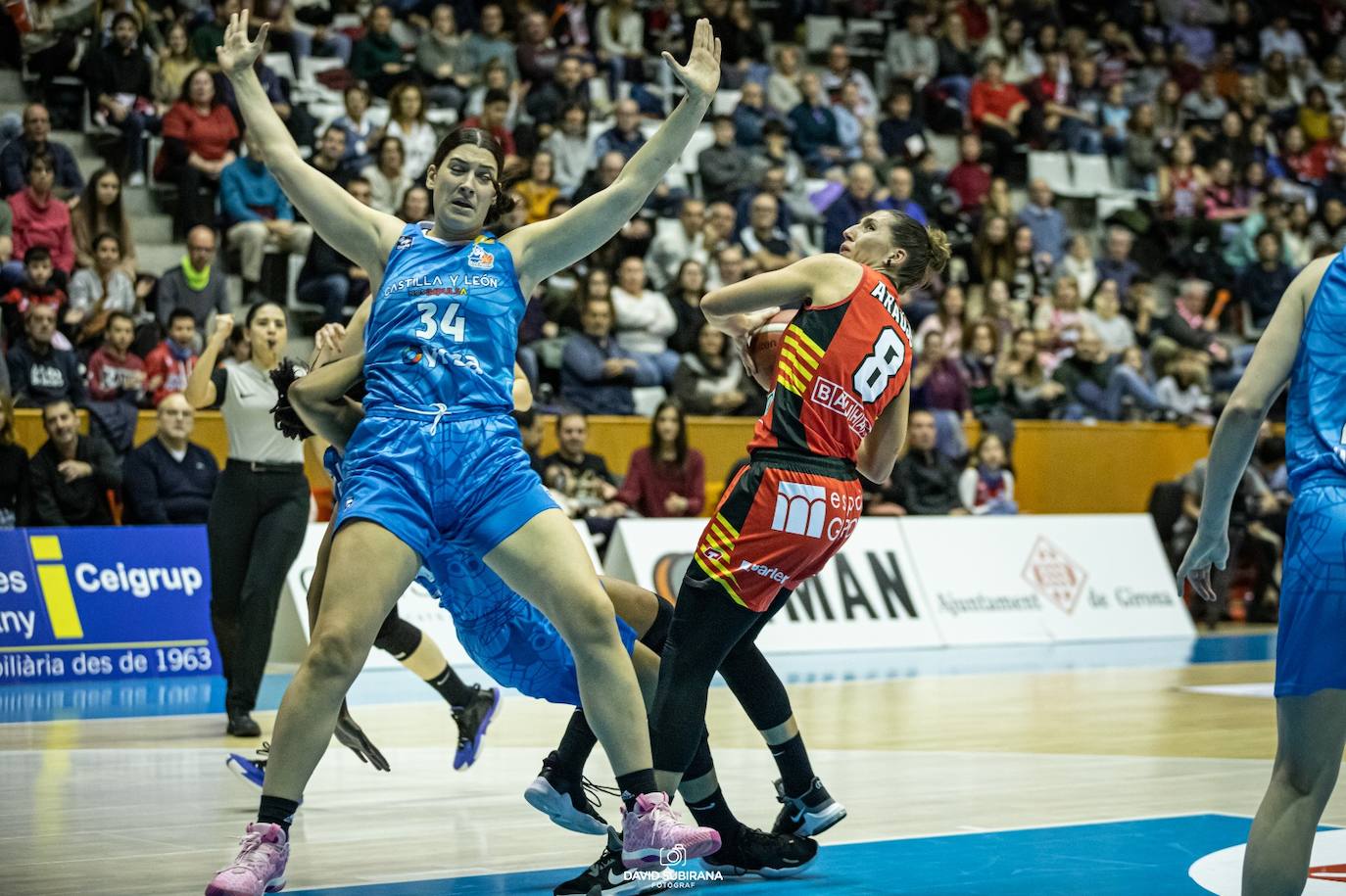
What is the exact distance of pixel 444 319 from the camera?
4793 millimetres

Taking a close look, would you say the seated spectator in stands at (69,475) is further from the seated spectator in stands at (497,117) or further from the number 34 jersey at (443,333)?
the number 34 jersey at (443,333)

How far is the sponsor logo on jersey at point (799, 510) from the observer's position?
204 inches

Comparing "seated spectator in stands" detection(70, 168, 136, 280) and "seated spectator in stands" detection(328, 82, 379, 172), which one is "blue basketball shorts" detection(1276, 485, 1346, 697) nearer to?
"seated spectator in stands" detection(70, 168, 136, 280)

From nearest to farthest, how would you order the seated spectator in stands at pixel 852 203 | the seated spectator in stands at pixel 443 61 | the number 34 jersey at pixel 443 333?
the number 34 jersey at pixel 443 333 → the seated spectator in stands at pixel 443 61 → the seated spectator in stands at pixel 852 203

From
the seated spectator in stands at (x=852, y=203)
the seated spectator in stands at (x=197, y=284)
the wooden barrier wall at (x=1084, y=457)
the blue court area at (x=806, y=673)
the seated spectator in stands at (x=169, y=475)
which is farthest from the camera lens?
the seated spectator in stands at (x=852, y=203)

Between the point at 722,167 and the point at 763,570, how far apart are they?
505 inches

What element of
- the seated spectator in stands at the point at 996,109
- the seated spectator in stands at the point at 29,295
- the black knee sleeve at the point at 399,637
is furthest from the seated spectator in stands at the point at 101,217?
the seated spectator in stands at the point at 996,109

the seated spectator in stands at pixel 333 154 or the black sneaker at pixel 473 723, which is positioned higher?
the seated spectator in stands at pixel 333 154

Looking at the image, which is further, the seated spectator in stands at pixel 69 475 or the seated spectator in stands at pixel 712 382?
the seated spectator in stands at pixel 712 382

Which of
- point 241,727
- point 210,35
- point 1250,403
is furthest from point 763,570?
point 210,35

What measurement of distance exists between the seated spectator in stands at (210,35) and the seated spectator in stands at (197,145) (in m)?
0.58

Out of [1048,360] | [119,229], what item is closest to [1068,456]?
[1048,360]

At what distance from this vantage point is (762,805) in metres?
6.66

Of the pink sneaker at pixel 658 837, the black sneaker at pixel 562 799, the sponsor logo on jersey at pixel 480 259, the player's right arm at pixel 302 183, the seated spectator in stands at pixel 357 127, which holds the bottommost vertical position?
the black sneaker at pixel 562 799
